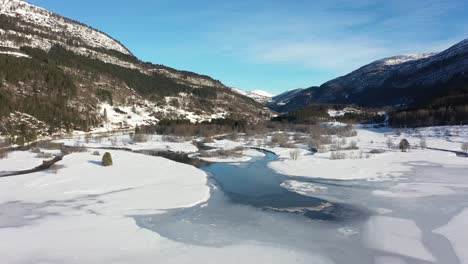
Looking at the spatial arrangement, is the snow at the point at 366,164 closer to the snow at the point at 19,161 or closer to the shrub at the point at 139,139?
the snow at the point at 19,161

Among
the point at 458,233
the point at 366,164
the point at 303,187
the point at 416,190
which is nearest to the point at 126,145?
the point at 366,164

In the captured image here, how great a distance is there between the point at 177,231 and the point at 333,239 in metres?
7.04

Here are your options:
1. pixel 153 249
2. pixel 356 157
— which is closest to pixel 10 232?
pixel 153 249

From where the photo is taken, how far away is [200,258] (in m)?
14.5

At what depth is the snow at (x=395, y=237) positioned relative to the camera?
15.3 meters

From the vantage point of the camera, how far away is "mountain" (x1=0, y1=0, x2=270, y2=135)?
283 ft

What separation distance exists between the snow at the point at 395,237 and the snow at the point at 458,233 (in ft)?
3.50

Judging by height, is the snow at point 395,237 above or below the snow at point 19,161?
below

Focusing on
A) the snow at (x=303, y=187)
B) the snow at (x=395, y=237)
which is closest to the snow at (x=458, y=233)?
the snow at (x=395, y=237)

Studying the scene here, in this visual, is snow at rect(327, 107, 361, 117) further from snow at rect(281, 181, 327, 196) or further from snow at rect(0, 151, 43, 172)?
snow at rect(281, 181, 327, 196)

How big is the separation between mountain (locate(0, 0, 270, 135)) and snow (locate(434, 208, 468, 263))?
7295cm

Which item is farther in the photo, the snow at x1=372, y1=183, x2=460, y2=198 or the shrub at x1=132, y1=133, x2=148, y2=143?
the shrub at x1=132, y1=133, x2=148, y2=143

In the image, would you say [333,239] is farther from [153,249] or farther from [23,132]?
[23,132]

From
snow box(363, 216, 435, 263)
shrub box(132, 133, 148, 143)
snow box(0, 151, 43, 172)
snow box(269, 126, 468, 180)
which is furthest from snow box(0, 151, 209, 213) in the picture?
shrub box(132, 133, 148, 143)
